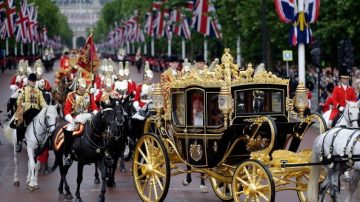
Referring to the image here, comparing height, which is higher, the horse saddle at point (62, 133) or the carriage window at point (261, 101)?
the carriage window at point (261, 101)

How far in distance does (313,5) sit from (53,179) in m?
14.1

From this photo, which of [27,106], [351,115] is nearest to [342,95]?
[351,115]

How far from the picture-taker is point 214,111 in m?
14.4

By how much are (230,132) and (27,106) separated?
214 inches

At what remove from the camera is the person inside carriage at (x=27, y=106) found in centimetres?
1772

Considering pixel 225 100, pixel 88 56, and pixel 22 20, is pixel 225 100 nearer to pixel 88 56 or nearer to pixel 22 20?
pixel 88 56

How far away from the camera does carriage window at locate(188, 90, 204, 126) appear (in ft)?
47.5

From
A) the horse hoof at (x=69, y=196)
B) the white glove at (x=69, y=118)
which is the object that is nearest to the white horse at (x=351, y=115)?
the white glove at (x=69, y=118)

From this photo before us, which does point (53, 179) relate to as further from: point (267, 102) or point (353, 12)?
point (353, 12)

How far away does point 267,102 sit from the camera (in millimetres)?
14469

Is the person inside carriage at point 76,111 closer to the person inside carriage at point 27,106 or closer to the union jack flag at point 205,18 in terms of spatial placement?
the person inside carriage at point 27,106

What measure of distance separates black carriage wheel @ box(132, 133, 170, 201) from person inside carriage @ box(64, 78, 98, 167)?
1.23m

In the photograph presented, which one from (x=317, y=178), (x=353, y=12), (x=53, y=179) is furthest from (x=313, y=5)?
(x=317, y=178)

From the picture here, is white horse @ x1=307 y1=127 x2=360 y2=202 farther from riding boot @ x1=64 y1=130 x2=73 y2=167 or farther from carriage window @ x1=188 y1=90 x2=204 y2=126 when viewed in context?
riding boot @ x1=64 y1=130 x2=73 y2=167
